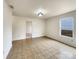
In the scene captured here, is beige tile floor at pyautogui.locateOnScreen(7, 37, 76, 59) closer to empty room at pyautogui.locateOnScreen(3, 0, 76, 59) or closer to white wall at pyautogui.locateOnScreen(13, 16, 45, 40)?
empty room at pyautogui.locateOnScreen(3, 0, 76, 59)

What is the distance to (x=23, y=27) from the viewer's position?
7.02 metres

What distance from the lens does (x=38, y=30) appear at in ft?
27.4

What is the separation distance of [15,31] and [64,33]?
181 inches

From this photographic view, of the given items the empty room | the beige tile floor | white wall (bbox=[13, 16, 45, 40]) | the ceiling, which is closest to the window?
the empty room

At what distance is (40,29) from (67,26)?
3944mm

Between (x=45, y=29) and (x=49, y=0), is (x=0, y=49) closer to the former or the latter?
(x=49, y=0)

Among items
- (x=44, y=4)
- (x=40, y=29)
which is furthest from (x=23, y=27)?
(x=44, y=4)

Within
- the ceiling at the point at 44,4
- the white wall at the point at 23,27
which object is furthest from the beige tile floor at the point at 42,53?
the white wall at the point at 23,27

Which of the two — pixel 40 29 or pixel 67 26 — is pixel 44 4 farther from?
pixel 40 29

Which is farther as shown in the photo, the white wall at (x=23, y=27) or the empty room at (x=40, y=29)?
the white wall at (x=23, y=27)

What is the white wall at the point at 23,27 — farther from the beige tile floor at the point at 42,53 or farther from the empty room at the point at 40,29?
the beige tile floor at the point at 42,53

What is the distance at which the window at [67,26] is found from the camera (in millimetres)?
4732

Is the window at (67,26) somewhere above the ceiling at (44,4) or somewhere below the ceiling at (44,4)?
below

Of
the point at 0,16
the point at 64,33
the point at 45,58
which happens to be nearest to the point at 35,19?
the point at 64,33
